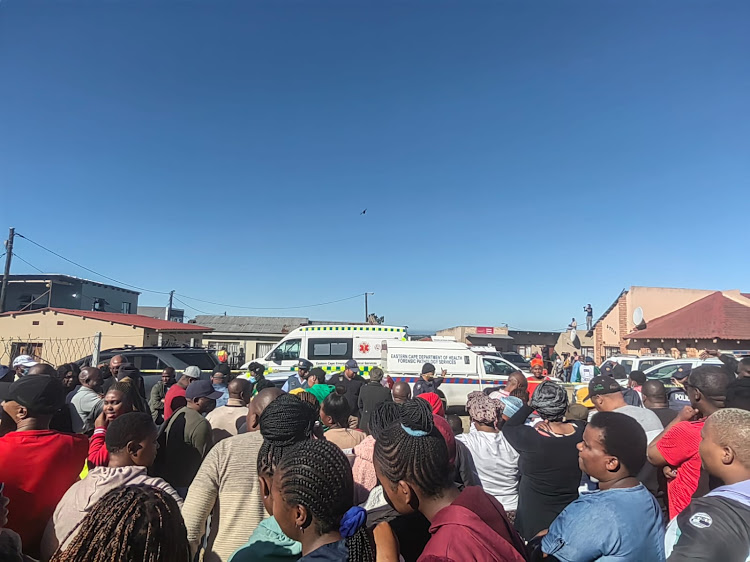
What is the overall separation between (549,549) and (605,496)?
0.38m

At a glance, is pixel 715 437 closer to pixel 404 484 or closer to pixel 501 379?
pixel 404 484

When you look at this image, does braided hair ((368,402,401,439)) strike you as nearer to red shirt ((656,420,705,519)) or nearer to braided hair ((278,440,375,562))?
braided hair ((278,440,375,562))

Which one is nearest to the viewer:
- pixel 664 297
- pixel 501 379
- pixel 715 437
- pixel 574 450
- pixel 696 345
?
pixel 715 437

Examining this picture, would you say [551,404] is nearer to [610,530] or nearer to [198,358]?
[610,530]

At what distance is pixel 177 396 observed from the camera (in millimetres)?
5223

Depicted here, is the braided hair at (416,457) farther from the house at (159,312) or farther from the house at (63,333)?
the house at (159,312)

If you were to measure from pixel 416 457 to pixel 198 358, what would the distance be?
40.1ft

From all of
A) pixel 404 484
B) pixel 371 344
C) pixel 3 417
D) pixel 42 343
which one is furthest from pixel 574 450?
pixel 42 343

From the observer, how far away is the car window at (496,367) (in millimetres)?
14039

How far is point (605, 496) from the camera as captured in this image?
2.18 m

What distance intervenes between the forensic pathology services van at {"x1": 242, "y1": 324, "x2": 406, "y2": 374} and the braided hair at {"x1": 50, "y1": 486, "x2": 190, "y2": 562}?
1364 centimetres

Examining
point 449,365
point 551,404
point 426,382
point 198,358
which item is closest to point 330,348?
point 449,365

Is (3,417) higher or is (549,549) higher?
(3,417)

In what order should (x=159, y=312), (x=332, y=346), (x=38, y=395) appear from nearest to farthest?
1. (x=38, y=395)
2. (x=332, y=346)
3. (x=159, y=312)
